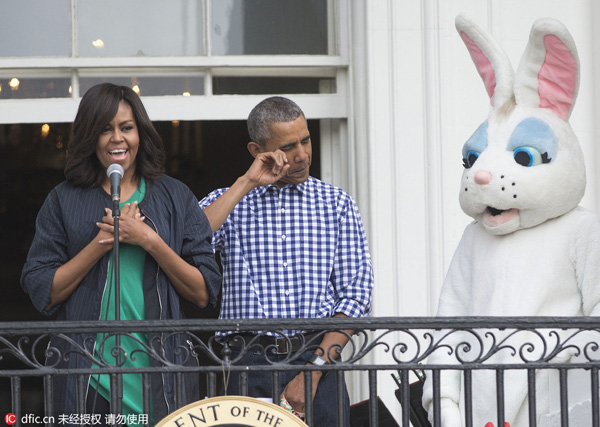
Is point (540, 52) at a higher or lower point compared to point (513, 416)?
higher

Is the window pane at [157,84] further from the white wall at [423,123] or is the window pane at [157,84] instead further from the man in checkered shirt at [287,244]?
the man in checkered shirt at [287,244]

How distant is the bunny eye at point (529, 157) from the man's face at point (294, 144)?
79cm

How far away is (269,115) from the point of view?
156 inches

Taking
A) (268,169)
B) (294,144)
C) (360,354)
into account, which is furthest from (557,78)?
(360,354)

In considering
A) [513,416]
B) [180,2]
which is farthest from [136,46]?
[513,416]

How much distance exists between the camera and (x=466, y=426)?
11.0ft

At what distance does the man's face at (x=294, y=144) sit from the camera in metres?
3.91

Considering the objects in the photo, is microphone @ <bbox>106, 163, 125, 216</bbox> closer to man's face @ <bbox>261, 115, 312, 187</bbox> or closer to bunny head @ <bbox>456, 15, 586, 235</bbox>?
man's face @ <bbox>261, 115, 312, 187</bbox>

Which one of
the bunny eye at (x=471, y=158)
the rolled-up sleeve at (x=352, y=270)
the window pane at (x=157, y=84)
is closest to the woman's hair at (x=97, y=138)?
the rolled-up sleeve at (x=352, y=270)

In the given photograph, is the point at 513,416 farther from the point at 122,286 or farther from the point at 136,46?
the point at 136,46

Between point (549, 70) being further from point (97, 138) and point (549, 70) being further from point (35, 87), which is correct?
point (35, 87)

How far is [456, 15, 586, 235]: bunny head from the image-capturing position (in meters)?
3.56

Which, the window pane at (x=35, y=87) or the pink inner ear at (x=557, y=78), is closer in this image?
the pink inner ear at (x=557, y=78)

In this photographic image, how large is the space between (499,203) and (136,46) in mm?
2420
